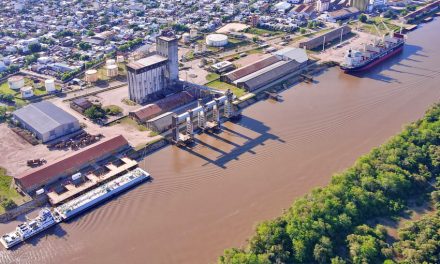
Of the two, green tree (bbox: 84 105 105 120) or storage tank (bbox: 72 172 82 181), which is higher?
green tree (bbox: 84 105 105 120)

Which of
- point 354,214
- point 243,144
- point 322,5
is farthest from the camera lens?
point 322,5

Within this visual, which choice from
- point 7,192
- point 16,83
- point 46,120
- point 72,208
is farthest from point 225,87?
point 7,192

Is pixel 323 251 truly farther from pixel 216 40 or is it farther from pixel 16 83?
pixel 216 40

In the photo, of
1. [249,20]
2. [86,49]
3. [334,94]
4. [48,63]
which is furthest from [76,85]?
[249,20]

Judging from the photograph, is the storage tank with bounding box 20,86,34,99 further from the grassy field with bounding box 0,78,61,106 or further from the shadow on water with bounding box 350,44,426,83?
the shadow on water with bounding box 350,44,426,83

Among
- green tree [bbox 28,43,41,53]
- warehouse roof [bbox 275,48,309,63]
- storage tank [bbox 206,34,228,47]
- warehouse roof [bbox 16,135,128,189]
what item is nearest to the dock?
warehouse roof [bbox 275,48,309,63]
